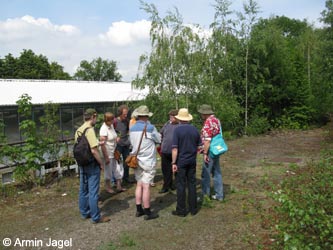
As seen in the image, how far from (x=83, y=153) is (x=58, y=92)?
56.4 ft

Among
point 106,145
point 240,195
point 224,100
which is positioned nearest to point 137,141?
point 106,145

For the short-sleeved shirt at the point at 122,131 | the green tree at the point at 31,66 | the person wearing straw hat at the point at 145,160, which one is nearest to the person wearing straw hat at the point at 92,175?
the person wearing straw hat at the point at 145,160

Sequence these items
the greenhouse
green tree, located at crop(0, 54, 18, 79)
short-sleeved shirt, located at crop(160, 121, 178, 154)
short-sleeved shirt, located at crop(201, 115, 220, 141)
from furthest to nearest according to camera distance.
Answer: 1. green tree, located at crop(0, 54, 18, 79)
2. the greenhouse
3. short-sleeved shirt, located at crop(160, 121, 178, 154)
4. short-sleeved shirt, located at crop(201, 115, 220, 141)

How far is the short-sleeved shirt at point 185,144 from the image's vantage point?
5078 mm

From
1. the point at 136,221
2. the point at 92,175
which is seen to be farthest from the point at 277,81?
the point at 92,175

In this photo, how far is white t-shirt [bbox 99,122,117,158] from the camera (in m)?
5.74

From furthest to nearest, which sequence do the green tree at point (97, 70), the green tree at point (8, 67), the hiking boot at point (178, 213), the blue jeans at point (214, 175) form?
1. the green tree at point (97, 70)
2. the green tree at point (8, 67)
3. the blue jeans at point (214, 175)
4. the hiking boot at point (178, 213)

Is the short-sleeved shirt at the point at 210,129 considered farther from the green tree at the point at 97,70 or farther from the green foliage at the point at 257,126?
the green tree at the point at 97,70

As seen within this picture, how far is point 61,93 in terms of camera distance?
2066 centimetres

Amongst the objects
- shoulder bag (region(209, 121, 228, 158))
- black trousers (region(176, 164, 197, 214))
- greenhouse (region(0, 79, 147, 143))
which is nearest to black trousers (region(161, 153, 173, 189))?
shoulder bag (region(209, 121, 228, 158))

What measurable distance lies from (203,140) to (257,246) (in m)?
2.11

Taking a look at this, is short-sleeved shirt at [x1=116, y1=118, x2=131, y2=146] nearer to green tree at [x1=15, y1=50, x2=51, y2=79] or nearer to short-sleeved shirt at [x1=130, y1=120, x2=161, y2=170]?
short-sleeved shirt at [x1=130, y1=120, x2=161, y2=170]

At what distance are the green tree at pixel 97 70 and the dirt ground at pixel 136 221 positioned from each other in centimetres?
6084

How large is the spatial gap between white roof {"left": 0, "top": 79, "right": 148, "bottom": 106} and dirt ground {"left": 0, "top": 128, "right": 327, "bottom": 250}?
10.8m
